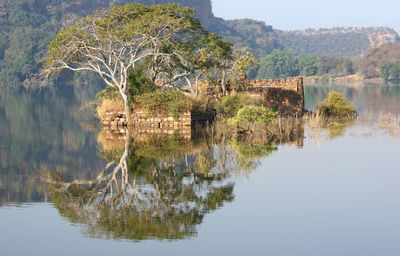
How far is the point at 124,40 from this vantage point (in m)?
29.8

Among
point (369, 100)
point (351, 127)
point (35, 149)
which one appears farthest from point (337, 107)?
point (369, 100)

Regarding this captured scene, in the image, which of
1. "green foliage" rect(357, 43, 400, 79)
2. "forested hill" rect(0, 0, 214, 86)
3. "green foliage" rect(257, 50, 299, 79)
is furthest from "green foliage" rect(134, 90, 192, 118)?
"green foliage" rect(357, 43, 400, 79)

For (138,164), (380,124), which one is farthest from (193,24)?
(138,164)

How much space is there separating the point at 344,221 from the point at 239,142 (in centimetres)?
→ 1099

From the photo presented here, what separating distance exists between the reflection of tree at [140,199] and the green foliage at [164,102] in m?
10.1

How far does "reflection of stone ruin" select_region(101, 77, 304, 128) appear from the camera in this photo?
28.5 metres

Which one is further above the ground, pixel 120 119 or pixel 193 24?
pixel 193 24

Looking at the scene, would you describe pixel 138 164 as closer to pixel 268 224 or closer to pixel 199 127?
pixel 268 224

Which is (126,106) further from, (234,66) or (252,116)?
(234,66)

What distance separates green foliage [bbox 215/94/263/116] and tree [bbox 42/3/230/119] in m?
2.05

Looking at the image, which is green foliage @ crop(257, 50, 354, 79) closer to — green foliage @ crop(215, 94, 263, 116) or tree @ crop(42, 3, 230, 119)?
green foliage @ crop(215, 94, 263, 116)

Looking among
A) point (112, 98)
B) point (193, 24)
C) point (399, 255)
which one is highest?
point (193, 24)

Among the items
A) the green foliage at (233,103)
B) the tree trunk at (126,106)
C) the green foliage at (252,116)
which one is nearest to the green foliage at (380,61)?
the green foliage at (233,103)

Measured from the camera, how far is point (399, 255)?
415 inches
